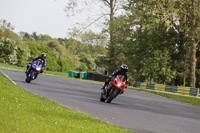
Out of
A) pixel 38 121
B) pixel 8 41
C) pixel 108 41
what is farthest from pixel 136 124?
pixel 8 41

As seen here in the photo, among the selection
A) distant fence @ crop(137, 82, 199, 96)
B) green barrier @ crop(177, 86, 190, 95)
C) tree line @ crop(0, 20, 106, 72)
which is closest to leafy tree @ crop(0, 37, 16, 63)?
tree line @ crop(0, 20, 106, 72)

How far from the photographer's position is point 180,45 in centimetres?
4738

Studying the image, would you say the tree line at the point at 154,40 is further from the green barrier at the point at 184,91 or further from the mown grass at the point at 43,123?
the mown grass at the point at 43,123

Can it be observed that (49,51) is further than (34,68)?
Yes

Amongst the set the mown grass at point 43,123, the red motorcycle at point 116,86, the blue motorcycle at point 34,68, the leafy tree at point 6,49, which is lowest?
Result: the mown grass at point 43,123

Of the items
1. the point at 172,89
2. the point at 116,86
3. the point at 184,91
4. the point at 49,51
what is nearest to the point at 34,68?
the point at 116,86

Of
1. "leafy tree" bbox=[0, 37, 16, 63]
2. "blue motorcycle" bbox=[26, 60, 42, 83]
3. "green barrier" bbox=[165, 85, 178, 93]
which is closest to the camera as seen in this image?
"blue motorcycle" bbox=[26, 60, 42, 83]

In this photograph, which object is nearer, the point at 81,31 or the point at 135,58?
the point at 135,58

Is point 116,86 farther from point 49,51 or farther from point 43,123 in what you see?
point 49,51

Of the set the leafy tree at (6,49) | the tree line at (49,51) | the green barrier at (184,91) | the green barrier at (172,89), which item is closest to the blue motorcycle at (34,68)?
the green barrier at (184,91)

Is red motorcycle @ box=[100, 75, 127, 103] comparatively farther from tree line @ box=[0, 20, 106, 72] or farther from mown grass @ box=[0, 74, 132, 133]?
tree line @ box=[0, 20, 106, 72]

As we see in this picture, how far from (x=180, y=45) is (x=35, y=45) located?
165 feet

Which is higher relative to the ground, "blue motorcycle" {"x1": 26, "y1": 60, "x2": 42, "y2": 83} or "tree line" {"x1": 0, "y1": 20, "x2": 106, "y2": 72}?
"tree line" {"x1": 0, "y1": 20, "x2": 106, "y2": 72}

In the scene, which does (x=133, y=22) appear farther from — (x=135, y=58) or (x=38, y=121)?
(x=38, y=121)
